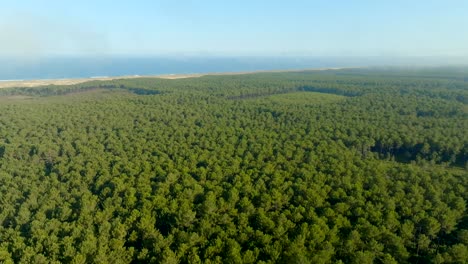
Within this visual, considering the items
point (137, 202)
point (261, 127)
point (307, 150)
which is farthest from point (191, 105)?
point (137, 202)

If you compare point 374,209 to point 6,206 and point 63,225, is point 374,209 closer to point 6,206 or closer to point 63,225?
point 63,225

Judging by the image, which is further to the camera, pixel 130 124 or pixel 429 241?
pixel 130 124

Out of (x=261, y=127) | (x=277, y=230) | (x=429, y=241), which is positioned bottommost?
(x=429, y=241)

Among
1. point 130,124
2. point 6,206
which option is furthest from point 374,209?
point 130,124

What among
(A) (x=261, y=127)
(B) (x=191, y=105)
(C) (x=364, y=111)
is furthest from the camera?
(B) (x=191, y=105)

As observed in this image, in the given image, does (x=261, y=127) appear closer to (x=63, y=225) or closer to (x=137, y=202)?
(x=137, y=202)

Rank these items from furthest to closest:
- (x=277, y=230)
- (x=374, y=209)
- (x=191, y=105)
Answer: (x=191, y=105), (x=374, y=209), (x=277, y=230)

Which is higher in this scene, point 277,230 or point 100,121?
point 100,121
